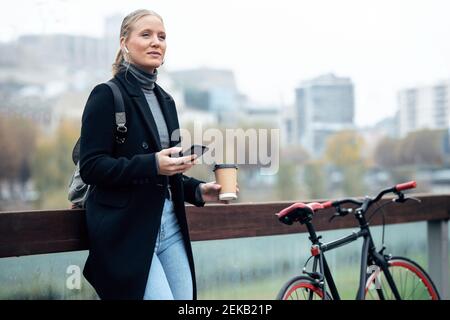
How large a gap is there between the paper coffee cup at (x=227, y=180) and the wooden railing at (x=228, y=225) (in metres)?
0.53

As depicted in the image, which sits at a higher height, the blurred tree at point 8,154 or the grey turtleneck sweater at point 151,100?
the grey turtleneck sweater at point 151,100

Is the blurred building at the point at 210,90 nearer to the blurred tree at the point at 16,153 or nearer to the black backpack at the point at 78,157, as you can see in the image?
the blurred tree at the point at 16,153

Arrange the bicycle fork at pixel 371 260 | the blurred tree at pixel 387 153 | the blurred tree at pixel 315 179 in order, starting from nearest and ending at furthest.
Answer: the bicycle fork at pixel 371 260
the blurred tree at pixel 315 179
the blurred tree at pixel 387 153

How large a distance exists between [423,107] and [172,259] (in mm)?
76081

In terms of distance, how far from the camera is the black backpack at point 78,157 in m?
2.05

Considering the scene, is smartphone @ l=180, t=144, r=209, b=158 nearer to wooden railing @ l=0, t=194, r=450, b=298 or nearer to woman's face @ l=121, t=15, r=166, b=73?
woman's face @ l=121, t=15, r=166, b=73

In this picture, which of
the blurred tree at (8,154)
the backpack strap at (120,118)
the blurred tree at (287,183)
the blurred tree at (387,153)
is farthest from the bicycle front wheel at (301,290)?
the blurred tree at (387,153)

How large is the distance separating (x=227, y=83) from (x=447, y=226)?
74614mm

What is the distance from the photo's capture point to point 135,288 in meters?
2.03

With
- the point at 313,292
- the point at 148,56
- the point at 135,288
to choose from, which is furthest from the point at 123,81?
the point at 313,292

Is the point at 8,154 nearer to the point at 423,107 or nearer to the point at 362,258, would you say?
the point at 423,107

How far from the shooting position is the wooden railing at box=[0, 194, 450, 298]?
229 cm

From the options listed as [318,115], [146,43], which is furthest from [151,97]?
[318,115]

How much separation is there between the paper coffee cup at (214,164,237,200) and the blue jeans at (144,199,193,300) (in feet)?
0.55
